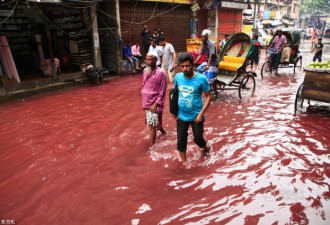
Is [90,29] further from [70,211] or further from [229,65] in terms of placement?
[70,211]

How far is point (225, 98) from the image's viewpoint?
26.2ft

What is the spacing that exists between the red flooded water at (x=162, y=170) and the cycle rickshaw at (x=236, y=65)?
1197mm

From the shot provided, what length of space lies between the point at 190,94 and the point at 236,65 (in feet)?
14.7

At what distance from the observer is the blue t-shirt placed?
3.41 m

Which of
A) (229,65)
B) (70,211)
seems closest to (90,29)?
(229,65)

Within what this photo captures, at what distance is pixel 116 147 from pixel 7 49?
21.1 ft

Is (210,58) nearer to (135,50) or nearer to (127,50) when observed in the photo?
(127,50)

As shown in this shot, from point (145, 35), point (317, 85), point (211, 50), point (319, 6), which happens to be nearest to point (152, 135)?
point (211, 50)

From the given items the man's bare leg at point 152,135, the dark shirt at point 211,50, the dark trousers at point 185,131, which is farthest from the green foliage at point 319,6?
the dark trousers at point 185,131

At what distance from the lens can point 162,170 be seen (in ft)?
12.8

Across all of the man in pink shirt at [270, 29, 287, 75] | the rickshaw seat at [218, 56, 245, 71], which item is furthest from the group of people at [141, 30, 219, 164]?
the man in pink shirt at [270, 29, 287, 75]

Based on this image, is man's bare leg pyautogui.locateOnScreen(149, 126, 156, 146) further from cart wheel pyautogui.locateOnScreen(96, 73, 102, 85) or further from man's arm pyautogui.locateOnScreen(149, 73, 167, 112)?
cart wheel pyautogui.locateOnScreen(96, 73, 102, 85)

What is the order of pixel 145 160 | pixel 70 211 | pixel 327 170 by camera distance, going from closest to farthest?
pixel 70 211, pixel 327 170, pixel 145 160

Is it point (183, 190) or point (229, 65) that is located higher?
point (229, 65)
